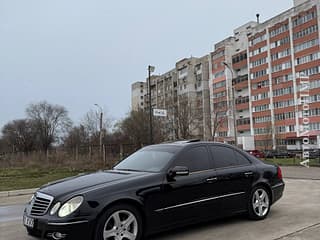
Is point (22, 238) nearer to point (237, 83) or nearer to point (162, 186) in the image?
point (162, 186)

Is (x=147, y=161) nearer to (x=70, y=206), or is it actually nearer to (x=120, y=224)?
(x=120, y=224)

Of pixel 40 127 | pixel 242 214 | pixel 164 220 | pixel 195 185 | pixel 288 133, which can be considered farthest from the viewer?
pixel 40 127

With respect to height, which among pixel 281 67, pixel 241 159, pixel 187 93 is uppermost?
pixel 281 67

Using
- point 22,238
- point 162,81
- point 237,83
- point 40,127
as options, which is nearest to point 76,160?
point 22,238

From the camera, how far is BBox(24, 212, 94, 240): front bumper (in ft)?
14.9

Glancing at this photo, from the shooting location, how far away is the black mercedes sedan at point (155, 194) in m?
4.70

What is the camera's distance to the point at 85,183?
5.17 metres

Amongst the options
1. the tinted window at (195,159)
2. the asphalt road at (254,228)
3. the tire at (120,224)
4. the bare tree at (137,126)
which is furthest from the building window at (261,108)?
the tire at (120,224)

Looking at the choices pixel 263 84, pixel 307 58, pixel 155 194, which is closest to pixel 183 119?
pixel 307 58

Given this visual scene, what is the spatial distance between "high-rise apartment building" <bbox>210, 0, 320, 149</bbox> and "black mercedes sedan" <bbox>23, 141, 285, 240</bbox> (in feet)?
179

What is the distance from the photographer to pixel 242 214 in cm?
662

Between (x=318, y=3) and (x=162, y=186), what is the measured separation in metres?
66.6

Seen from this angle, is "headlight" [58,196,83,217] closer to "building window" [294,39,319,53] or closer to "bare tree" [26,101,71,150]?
"building window" [294,39,319,53]

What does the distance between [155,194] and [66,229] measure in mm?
1360
